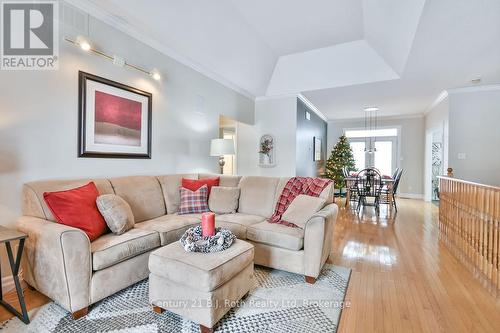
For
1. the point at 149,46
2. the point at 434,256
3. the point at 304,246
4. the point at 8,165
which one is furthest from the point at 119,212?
the point at 434,256

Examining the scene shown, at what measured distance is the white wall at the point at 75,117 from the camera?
2023 millimetres

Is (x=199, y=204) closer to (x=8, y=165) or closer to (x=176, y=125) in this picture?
(x=176, y=125)

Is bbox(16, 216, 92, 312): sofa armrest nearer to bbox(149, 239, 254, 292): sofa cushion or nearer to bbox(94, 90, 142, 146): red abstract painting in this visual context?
bbox(149, 239, 254, 292): sofa cushion

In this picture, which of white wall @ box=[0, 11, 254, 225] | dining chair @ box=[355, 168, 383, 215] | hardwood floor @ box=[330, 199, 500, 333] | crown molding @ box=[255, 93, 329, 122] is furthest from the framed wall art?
white wall @ box=[0, 11, 254, 225]

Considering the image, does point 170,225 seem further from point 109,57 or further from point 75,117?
point 109,57

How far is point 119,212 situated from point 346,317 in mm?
1960

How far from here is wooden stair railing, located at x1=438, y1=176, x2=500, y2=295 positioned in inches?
89.3

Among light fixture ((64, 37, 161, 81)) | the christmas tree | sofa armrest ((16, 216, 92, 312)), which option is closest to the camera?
sofa armrest ((16, 216, 92, 312))

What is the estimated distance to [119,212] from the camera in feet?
7.00

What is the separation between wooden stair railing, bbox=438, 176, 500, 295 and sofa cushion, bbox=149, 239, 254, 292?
7.45 ft

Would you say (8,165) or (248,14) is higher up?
(248,14)

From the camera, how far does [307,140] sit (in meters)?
6.25

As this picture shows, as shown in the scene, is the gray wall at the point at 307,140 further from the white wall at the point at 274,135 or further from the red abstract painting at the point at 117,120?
the red abstract painting at the point at 117,120

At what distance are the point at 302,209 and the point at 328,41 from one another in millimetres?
3155
